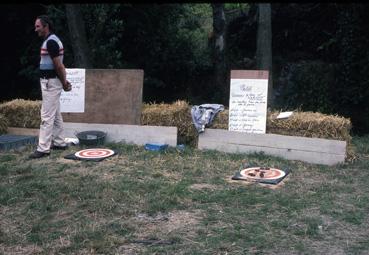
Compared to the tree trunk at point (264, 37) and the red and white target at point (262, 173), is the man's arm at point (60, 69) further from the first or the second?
the tree trunk at point (264, 37)

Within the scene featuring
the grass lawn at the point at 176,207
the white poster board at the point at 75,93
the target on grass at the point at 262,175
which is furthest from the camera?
the white poster board at the point at 75,93

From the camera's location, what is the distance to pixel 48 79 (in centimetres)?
670

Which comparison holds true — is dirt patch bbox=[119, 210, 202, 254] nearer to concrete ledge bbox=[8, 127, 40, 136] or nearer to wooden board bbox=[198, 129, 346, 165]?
wooden board bbox=[198, 129, 346, 165]

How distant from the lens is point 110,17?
11797mm

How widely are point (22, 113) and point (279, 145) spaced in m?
4.17

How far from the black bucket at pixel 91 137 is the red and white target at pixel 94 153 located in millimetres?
329

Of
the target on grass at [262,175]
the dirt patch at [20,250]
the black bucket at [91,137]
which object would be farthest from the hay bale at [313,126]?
the dirt patch at [20,250]

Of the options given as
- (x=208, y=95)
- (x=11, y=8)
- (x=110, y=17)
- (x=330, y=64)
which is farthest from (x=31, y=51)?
(x=330, y=64)

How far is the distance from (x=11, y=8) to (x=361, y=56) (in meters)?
8.27

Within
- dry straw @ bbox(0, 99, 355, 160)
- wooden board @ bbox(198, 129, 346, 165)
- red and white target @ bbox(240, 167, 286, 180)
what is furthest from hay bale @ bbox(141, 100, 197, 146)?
red and white target @ bbox(240, 167, 286, 180)

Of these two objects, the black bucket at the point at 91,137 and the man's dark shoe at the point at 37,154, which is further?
the black bucket at the point at 91,137

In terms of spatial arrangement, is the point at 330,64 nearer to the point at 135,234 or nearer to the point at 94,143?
the point at 94,143

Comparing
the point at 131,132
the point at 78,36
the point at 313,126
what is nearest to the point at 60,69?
the point at 131,132

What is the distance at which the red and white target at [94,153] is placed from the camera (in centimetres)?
669
